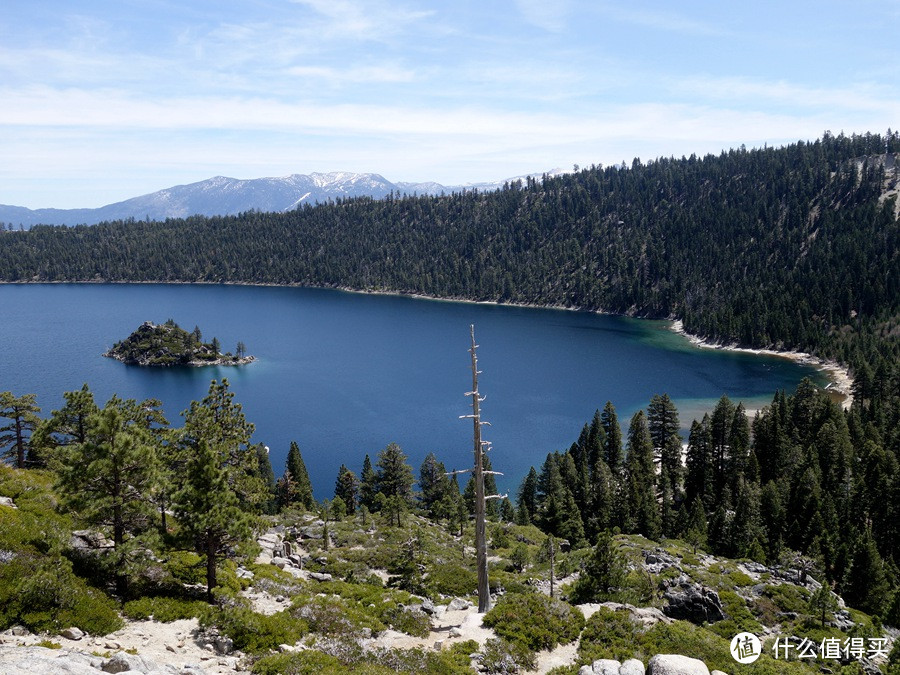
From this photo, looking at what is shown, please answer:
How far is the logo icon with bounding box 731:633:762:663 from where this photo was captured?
977 inches

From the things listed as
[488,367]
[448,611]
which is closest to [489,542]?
[448,611]

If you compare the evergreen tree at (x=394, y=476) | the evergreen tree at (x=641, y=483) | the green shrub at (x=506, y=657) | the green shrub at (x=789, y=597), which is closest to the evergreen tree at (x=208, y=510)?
the green shrub at (x=506, y=657)

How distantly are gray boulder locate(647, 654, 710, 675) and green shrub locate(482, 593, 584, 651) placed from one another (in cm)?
590

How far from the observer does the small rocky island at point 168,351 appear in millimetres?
173000

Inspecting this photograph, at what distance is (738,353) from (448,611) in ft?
586

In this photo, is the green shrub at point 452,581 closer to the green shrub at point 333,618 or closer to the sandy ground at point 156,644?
the green shrub at point 333,618

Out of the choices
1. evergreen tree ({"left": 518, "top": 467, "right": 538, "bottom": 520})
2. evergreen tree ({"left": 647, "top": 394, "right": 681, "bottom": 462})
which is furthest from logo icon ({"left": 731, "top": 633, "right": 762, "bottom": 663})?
evergreen tree ({"left": 647, "top": 394, "right": 681, "bottom": 462})

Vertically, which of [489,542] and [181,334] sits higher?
[181,334]

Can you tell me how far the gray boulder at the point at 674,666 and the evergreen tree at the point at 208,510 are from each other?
17.7 meters

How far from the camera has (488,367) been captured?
16512 centimetres

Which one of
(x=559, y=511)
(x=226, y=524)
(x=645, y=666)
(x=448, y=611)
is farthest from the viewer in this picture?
(x=559, y=511)

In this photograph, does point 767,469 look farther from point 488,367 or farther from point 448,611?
point 488,367

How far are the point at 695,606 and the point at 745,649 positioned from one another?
10.0m

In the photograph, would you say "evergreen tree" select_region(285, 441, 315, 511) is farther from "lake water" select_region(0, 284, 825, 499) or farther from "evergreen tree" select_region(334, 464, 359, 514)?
"lake water" select_region(0, 284, 825, 499)
